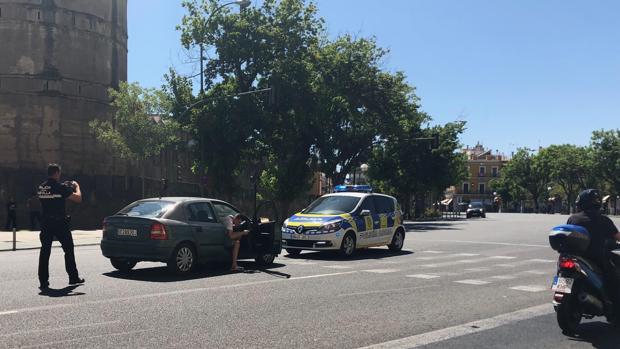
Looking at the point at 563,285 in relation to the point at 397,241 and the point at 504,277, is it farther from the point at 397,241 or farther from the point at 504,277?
the point at 397,241

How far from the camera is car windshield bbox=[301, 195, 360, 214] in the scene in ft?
48.3

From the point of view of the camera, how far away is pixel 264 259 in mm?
12281

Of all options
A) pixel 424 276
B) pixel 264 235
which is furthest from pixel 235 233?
pixel 424 276

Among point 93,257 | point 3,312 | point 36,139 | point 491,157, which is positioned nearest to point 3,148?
point 36,139

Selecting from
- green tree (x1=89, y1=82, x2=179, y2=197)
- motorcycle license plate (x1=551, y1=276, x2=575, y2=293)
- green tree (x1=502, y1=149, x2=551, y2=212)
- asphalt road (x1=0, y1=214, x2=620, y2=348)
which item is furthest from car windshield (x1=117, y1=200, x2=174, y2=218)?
green tree (x1=502, y1=149, x2=551, y2=212)

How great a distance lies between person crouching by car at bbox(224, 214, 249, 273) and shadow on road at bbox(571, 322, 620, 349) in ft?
20.3

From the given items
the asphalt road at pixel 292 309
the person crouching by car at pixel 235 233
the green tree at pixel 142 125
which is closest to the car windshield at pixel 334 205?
the asphalt road at pixel 292 309

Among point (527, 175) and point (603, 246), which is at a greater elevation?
point (527, 175)

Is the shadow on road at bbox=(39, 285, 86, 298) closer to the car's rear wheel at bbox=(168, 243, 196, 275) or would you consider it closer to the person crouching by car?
the car's rear wheel at bbox=(168, 243, 196, 275)

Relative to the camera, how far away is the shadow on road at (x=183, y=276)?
10047mm

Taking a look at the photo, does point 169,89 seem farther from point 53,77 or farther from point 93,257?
point 93,257

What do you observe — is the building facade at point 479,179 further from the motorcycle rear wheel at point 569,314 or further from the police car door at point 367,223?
the motorcycle rear wheel at point 569,314

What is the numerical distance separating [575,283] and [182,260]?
6506mm

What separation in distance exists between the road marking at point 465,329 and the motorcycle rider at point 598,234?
49.0 inches
